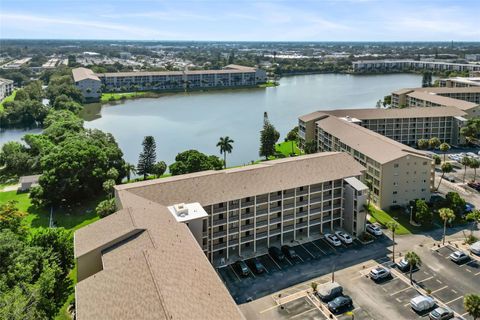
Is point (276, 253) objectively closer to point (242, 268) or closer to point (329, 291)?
point (242, 268)

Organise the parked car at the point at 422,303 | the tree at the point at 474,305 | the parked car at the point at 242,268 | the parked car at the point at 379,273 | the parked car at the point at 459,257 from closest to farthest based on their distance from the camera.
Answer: the tree at the point at 474,305, the parked car at the point at 422,303, the parked car at the point at 379,273, the parked car at the point at 242,268, the parked car at the point at 459,257

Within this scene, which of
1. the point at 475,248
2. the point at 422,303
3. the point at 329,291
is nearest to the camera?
the point at 422,303

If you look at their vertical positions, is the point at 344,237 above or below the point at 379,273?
above

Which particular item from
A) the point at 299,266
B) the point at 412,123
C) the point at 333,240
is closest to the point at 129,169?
the point at 299,266

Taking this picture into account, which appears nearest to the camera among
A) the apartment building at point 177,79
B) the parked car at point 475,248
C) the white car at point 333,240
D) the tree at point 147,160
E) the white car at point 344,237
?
the parked car at point 475,248

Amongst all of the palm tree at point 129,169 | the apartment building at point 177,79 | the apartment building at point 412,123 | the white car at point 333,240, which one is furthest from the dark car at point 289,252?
the apartment building at point 177,79

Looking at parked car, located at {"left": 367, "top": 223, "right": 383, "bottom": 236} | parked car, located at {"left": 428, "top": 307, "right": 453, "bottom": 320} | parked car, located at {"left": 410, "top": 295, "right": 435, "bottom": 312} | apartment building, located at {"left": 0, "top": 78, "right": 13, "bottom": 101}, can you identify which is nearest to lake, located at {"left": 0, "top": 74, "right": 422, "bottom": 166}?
apartment building, located at {"left": 0, "top": 78, "right": 13, "bottom": 101}

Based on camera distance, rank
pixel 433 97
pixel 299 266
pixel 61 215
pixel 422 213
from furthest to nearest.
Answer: pixel 433 97 → pixel 61 215 → pixel 422 213 → pixel 299 266

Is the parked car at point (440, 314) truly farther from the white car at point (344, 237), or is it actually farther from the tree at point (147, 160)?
the tree at point (147, 160)
